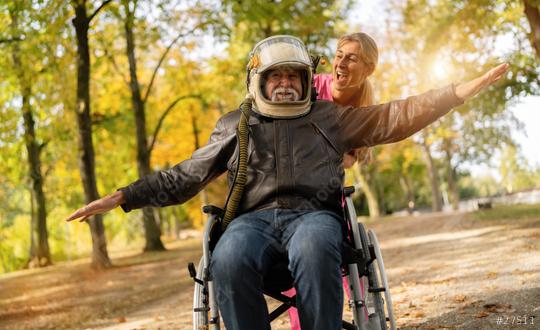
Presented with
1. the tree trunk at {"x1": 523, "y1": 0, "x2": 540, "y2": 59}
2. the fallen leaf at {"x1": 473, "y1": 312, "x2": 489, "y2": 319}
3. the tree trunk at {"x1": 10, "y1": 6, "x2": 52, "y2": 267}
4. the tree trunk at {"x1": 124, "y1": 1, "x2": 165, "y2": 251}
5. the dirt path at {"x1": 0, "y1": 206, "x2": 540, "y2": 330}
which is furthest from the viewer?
the tree trunk at {"x1": 10, "y1": 6, "x2": 52, "y2": 267}

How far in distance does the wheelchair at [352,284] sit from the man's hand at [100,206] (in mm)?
450

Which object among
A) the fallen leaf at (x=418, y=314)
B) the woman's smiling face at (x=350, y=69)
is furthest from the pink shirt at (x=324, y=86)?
the fallen leaf at (x=418, y=314)

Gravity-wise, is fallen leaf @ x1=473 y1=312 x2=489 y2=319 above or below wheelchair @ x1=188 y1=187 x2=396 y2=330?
below

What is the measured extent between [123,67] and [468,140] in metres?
21.0

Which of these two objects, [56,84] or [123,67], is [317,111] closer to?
[56,84]

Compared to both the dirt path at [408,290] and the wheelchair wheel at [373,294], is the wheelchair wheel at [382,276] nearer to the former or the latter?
the wheelchair wheel at [373,294]

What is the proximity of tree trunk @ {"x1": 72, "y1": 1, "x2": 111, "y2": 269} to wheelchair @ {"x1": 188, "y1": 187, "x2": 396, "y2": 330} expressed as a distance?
11059 millimetres

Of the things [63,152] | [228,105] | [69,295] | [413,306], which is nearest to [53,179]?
[63,152]

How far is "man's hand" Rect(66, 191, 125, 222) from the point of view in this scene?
3.09 m

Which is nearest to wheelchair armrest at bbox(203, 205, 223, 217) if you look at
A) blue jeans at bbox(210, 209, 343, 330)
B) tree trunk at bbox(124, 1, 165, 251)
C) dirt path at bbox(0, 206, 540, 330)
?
blue jeans at bbox(210, 209, 343, 330)

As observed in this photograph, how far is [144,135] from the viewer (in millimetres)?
18688

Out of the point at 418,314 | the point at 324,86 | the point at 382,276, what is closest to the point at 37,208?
the point at 418,314

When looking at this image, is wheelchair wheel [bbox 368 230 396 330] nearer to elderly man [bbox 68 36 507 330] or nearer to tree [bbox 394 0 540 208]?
elderly man [bbox 68 36 507 330]

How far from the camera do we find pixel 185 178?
3.22 metres
